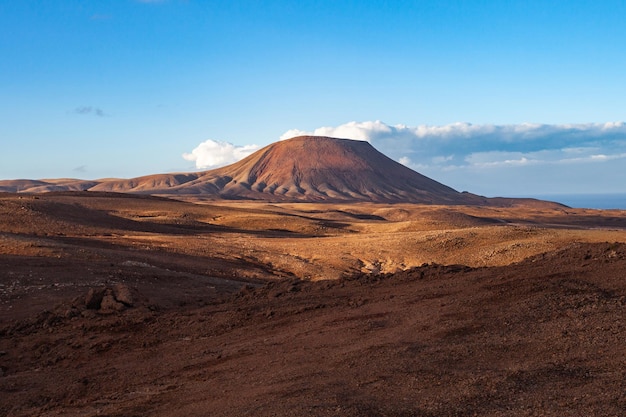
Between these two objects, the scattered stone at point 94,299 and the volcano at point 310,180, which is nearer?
the scattered stone at point 94,299

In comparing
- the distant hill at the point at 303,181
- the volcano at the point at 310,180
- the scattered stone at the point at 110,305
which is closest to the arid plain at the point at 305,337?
the scattered stone at the point at 110,305

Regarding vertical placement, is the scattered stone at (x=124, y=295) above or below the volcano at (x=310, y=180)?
below

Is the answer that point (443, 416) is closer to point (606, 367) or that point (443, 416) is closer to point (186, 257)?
point (606, 367)

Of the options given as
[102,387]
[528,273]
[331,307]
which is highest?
[528,273]

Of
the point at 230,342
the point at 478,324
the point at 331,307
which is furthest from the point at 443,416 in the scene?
the point at 331,307

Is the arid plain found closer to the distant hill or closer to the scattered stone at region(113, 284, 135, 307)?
the scattered stone at region(113, 284, 135, 307)

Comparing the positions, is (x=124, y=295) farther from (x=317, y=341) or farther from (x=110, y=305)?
(x=317, y=341)

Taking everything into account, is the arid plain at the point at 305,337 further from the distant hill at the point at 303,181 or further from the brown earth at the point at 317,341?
the distant hill at the point at 303,181

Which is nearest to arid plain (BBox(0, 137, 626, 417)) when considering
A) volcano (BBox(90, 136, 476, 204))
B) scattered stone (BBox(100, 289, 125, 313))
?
scattered stone (BBox(100, 289, 125, 313))
